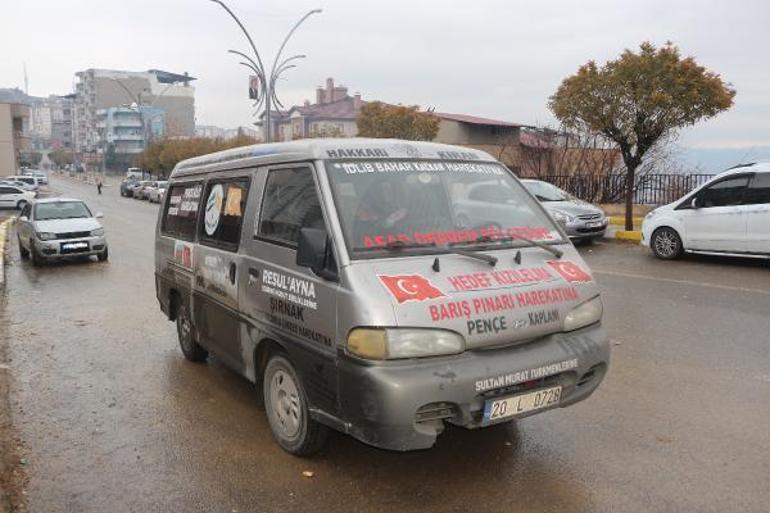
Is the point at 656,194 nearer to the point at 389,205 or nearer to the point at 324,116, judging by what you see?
the point at 389,205

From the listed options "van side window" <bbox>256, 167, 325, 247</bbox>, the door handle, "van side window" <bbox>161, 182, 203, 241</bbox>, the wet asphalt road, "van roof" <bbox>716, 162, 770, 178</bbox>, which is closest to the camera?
the wet asphalt road

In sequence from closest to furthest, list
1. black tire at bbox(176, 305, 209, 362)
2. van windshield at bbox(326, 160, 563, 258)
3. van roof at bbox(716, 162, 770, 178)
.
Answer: van windshield at bbox(326, 160, 563, 258), black tire at bbox(176, 305, 209, 362), van roof at bbox(716, 162, 770, 178)

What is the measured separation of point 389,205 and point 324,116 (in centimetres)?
7683

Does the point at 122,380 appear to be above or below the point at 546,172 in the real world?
below

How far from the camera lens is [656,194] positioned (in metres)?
20.9

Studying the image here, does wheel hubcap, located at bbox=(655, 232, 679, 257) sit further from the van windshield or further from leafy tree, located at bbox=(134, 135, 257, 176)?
leafy tree, located at bbox=(134, 135, 257, 176)

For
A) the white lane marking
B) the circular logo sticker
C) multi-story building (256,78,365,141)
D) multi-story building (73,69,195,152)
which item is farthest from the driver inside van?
multi-story building (73,69,195,152)

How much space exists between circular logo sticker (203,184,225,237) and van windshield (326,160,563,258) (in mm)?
1508

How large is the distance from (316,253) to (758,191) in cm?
1031

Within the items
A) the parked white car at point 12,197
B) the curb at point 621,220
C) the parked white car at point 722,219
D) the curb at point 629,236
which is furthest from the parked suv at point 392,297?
the parked white car at point 12,197

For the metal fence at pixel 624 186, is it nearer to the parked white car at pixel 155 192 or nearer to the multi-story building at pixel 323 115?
the parked white car at pixel 155 192

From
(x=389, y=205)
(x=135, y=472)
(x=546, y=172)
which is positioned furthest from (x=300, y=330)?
(x=546, y=172)

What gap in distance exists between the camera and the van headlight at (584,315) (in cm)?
396

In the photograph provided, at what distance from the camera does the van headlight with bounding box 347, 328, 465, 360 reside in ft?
11.1
